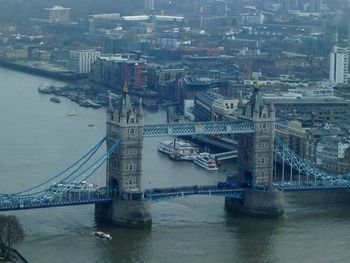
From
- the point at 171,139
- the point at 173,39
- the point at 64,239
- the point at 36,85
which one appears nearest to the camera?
the point at 64,239

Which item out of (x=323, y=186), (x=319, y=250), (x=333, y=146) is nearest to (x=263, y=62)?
(x=333, y=146)

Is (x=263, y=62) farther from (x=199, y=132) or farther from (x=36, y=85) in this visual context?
(x=199, y=132)

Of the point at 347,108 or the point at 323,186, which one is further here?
the point at 347,108

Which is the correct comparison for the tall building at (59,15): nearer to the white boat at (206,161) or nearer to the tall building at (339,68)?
the tall building at (339,68)

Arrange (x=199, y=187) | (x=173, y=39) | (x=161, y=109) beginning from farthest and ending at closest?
(x=173, y=39) → (x=161, y=109) → (x=199, y=187)

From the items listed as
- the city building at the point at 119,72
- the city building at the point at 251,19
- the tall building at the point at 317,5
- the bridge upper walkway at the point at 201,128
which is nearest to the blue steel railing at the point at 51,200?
the bridge upper walkway at the point at 201,128

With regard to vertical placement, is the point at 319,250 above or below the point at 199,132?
below
